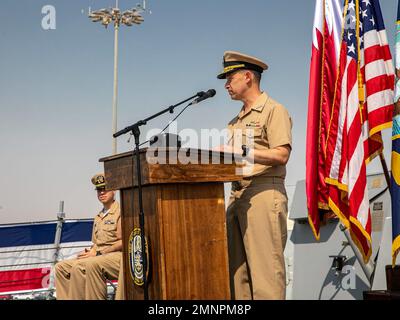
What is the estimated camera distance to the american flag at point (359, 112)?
3449 mm

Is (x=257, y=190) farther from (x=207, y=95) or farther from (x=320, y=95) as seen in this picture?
(x=320, y=95)

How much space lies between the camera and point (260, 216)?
3340 mm

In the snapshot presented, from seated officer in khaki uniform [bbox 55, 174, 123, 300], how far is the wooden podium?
1.95 m

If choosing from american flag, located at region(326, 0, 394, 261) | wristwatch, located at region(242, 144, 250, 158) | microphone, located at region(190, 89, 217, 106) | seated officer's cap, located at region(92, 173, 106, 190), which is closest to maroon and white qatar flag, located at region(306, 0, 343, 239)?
american flag, located at region(326, 0, 394, 261)

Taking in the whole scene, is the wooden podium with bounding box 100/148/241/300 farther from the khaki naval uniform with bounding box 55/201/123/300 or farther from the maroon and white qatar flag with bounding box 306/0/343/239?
the khaki naval uniform with bounding box 55/201/123/300

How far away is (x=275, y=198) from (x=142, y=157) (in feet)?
2.92

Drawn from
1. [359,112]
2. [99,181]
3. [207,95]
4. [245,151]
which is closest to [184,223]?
[245,151]

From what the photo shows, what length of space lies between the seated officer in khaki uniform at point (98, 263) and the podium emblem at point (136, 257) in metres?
1.90

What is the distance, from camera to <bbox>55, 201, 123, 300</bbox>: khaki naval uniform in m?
5.00

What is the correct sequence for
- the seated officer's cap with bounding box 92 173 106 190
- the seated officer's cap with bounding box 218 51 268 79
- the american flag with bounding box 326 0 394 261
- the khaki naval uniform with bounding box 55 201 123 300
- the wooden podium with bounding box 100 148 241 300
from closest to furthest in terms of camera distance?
the wooden podium with bounding box 100 148 241 300 < the american flag with bounding box 326 0 394 261 < the seated officer's cap with bounding box 218 51 268 79 < the khaki naval uniform with bounding box 55 201 123 300 < the seated officer's cap with bounding box 92 173 106 190

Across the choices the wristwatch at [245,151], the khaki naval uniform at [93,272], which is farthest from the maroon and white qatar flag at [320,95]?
the khaki naval uniform at [93,272]

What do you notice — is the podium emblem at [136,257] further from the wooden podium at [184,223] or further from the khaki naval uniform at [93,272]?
the khaki naval uniform at [93,272]

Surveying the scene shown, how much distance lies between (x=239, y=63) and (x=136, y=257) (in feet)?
4.56
